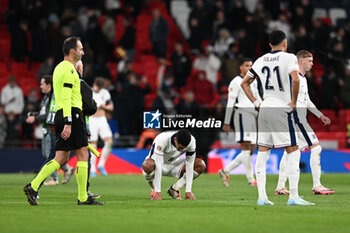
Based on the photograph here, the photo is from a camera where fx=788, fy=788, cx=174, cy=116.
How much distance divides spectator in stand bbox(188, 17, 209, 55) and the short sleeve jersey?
56.0 feet

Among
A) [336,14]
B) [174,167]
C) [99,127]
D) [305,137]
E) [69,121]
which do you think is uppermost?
[336,14]

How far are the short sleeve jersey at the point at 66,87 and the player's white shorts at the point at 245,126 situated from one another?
7.01m

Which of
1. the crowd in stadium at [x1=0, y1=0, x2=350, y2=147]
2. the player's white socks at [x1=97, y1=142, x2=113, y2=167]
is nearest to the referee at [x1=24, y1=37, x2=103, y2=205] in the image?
the player's white socks at [x1=97, y1=142, x2=113, y2=167]

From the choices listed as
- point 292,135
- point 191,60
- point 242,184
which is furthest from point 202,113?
point 292,135

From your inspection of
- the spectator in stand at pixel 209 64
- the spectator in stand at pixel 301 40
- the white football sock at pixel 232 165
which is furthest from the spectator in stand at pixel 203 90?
the white football sock at pixel 232 165

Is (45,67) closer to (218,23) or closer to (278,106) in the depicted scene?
(218,23)

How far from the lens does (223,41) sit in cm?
2809

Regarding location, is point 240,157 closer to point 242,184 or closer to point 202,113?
point 242,184

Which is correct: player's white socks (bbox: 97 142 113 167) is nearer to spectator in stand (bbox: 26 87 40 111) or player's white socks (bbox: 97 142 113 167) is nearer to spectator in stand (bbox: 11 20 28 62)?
spectator in stand (bbox: 26 87 40 111)

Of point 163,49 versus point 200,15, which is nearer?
point 200,15

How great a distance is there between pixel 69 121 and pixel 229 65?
51.8 ft

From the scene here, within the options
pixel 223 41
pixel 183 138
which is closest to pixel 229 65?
pixel 223 41

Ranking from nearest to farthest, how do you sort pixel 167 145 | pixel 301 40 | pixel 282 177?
pixel 167 145
pixel 282 177
pixel 301 40

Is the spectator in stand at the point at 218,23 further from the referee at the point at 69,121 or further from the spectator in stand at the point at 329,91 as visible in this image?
the referee at the point at 69,121
